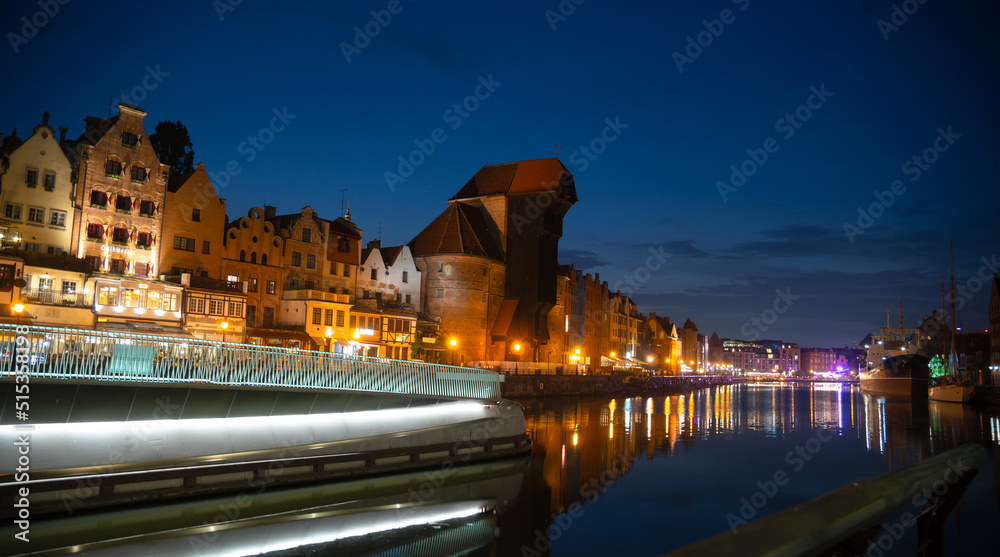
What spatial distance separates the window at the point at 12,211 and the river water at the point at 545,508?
110 feet

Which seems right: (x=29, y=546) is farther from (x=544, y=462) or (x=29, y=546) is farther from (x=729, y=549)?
(x=544, y=462)

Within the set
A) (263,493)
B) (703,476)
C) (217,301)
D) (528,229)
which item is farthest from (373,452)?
(528,229)

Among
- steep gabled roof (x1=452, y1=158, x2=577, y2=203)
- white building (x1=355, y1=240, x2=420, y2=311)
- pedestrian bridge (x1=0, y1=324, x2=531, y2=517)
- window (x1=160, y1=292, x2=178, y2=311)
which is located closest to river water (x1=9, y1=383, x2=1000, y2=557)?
pedestrian bridge (x1=0, y1=324, x2=531, y2=517)

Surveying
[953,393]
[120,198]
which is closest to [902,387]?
[953,393]

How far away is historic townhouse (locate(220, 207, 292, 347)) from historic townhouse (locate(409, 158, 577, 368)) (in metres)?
20.9

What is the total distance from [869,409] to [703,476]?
2070 inches

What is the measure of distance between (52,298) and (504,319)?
4410cm

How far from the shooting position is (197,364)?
2145 cm

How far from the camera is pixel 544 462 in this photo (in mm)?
29016

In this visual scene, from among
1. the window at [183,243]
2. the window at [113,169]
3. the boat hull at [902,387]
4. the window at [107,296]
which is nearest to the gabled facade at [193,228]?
the window at [183,243]

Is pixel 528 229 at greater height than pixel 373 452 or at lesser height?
greater

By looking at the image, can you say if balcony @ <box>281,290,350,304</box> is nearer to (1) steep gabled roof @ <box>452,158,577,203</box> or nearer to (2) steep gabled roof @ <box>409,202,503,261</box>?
(2) steep gabled roof @ <box>409,202,503,261</box>

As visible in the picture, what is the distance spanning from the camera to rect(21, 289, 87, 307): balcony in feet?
132

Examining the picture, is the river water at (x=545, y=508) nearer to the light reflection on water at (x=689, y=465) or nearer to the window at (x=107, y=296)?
the light reflection on water at (x=689, y=465)
